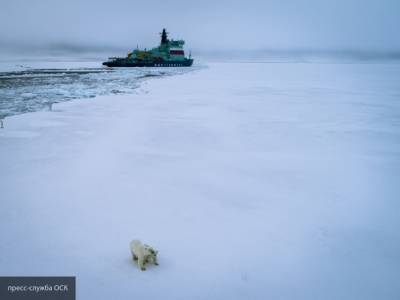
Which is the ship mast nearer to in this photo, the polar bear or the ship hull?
the ship hull

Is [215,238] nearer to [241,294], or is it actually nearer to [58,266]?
[241,294]

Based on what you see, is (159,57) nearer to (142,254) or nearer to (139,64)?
(139,64)

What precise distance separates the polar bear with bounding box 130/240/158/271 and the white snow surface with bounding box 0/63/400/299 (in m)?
0.07

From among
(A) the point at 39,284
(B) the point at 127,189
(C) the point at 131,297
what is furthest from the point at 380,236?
(A) the point at 39,284

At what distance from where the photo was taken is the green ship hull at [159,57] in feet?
197

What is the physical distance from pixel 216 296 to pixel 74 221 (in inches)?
69.5

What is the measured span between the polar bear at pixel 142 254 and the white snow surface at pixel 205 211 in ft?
0.23

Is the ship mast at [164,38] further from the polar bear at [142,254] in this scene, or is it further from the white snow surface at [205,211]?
the polar bear at [142,254]

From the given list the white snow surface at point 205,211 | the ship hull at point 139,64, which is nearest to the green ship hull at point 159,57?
the ship hull at point 139,64

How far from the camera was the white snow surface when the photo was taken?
2555 millimetres

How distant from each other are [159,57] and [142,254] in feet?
203

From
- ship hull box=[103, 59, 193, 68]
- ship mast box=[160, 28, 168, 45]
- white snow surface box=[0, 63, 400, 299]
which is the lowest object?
white snow surface box=[0, 63, 400, 299]

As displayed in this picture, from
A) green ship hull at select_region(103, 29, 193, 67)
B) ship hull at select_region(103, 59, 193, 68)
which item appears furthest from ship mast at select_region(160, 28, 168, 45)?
ship hull at select_region(103, 59, 193, 68)

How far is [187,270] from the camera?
262cm
